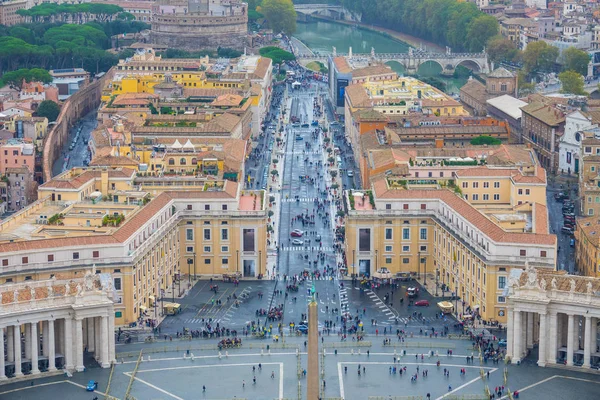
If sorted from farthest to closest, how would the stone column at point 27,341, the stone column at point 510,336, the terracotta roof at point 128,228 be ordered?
the terracotta roof at point 128,228
the stone column at point 510,336
the stone column at point 27,341

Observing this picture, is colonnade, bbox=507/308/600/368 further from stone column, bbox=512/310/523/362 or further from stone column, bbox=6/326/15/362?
stone column, bbox=6/326/15/362

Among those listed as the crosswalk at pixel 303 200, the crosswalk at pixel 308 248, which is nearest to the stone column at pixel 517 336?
the crosswalk at pixel 308 248

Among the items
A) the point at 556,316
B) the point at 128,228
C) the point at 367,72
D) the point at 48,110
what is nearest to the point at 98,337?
the point at 128,228

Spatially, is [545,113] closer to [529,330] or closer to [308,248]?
[308,248]

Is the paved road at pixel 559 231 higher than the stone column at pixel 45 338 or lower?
higher

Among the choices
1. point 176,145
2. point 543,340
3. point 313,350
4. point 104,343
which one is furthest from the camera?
point 176,145

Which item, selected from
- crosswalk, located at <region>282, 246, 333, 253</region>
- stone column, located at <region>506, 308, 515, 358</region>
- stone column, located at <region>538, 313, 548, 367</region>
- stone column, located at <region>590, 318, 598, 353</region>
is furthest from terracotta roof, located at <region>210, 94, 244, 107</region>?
stone column, located at <region>590, 318, 598, 353</region>

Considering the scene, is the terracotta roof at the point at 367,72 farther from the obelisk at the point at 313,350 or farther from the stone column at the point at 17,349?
the obelisk at the point at 313,350
